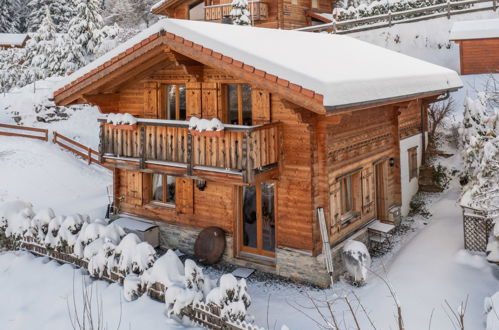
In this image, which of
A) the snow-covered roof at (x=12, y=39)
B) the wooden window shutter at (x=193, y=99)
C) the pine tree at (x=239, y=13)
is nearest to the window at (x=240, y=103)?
the wooden window shutter at (x=193, y=99)

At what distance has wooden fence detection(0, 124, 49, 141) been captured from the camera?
23.0 metres

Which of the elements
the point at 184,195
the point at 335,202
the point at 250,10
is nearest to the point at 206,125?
the point at 184,195

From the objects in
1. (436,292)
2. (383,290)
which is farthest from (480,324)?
(383,290)

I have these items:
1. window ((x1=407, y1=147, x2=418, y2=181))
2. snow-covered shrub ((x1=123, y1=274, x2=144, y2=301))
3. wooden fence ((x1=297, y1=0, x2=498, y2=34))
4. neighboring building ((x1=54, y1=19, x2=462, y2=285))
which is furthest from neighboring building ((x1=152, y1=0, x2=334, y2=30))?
snow-covered shrub ((x1=123, y1=274, x2=144, y2=301))

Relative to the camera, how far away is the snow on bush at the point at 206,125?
9789 mm

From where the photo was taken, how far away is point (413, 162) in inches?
638

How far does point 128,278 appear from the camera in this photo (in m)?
8.98

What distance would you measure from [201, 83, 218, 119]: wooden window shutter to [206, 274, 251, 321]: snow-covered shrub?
5.22 meters

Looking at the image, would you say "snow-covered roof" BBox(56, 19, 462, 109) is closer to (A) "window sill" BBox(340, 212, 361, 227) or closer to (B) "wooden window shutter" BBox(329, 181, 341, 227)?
(B) "wooden window shutter" BBox(329, 181, 341, 227)

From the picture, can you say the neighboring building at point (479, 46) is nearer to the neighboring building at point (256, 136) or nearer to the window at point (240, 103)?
the neighboring building at point (256, 136)

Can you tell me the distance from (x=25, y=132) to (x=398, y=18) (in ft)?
86.7

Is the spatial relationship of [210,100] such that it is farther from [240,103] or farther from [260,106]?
[260,106]

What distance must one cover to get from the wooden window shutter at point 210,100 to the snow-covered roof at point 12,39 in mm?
44994

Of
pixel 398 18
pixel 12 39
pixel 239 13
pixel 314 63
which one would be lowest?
pixel 314 63
